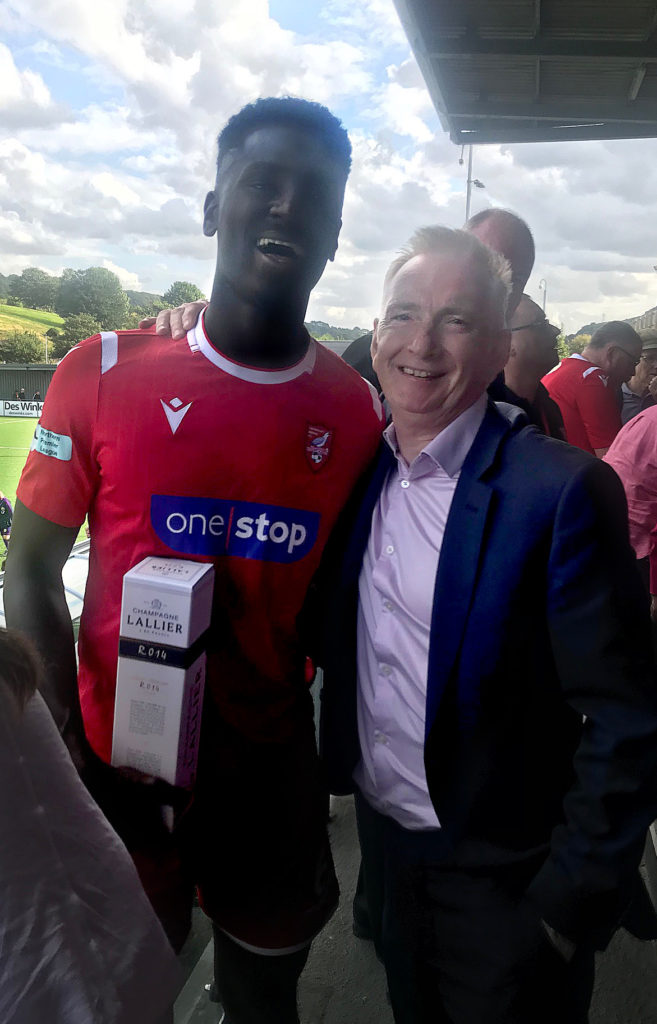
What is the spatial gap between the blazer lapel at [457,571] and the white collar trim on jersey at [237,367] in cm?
35

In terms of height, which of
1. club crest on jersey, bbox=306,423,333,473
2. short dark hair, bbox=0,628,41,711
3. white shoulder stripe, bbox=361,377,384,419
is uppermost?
white shoulder stripe, bbox=361,377,384,419

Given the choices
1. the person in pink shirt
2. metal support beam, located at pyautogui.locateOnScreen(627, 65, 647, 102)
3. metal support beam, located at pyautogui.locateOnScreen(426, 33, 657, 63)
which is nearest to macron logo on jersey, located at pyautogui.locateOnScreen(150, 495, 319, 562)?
the person in pink shirt

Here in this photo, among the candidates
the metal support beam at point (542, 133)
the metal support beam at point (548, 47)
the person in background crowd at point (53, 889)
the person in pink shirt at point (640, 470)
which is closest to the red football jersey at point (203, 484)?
the person in background crowd at point (53, 889)

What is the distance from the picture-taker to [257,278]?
1.09 m

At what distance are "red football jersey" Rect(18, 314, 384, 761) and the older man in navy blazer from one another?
0.33 ft

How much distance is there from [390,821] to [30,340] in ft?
5.01

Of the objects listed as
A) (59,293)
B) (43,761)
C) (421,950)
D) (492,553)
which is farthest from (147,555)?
(59,293)

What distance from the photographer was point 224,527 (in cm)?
109

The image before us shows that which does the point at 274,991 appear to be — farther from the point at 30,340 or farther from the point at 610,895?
the point at 30,340

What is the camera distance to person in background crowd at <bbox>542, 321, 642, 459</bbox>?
9.36 ft

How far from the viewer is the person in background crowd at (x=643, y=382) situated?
3.52 meters

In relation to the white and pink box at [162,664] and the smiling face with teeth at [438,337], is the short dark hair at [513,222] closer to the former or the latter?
the smiling face with teeth at [438,337]

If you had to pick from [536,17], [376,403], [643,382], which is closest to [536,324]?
[376,403]

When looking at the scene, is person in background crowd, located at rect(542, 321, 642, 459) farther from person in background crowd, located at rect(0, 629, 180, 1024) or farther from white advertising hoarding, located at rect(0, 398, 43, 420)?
person in background crowd, located at rect(0, 629, 180, 1024)
